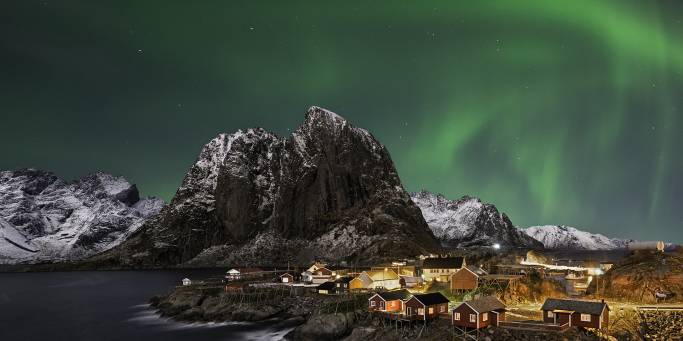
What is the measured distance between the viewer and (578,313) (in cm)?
5719

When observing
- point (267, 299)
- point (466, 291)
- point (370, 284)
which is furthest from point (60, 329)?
point (466, 291)

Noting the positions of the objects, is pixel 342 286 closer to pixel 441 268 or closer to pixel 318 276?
pixel 441 268

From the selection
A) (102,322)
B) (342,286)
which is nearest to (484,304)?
(342,286)

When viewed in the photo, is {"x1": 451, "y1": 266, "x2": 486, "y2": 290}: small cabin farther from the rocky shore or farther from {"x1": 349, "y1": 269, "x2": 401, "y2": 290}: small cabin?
{"x1": 349, "y1": 269, "x2": 401, "y2": 290}: small cabin

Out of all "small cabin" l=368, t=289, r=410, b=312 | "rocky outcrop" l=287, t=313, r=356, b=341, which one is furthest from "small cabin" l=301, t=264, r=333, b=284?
"small cabin" l=368, t=289, r=410, b=312

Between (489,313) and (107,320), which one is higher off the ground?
(489,313)

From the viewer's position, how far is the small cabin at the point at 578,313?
56272 mm

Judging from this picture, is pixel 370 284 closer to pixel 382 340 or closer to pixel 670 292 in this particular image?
pixel 382 340

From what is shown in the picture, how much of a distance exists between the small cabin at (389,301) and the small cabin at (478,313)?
14.3 m

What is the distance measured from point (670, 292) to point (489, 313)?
28730 mm

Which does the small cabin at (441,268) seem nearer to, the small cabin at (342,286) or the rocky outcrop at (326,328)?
the small cabin at (342,286)

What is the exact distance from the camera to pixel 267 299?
325ft

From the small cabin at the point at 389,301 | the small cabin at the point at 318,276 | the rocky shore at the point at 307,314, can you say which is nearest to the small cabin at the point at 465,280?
the small cabin at the point at 389,301

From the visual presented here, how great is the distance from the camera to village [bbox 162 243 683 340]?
57.6 m
